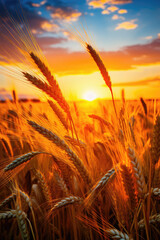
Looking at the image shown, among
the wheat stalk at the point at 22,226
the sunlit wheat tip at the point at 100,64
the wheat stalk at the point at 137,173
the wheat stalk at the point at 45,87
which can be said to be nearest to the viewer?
the wheat stalk at the point at 137,173

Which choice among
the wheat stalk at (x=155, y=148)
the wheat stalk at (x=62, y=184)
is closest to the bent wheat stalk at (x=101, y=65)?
the wheat stalk at (x=155, y=148)

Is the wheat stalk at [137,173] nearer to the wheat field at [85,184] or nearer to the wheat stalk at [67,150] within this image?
the wheat field at [85,184]

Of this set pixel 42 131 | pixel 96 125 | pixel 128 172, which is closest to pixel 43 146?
pixel 42 131

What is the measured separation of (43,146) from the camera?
5.49ft

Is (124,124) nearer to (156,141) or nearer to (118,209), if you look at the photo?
(156,141)

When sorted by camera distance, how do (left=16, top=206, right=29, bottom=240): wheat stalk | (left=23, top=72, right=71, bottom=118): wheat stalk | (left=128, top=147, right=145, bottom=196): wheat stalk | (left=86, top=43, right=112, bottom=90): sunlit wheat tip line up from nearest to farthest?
(left=128, top=147, right=145, bottom=196): wheat stalk
(left=16, top=206, right=29, bottom=240): wheat stalk
(left=23, top=72, right=71, bottom=118): wheat stalk
(left=86, top=43, right=112, bottom=90): sunlit wheat tip

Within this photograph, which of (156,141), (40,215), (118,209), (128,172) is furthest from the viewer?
(40,215)


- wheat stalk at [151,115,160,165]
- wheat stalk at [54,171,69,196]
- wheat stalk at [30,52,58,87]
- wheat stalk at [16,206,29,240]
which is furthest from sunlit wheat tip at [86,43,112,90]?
wheat stalk at [16,206,29,240]

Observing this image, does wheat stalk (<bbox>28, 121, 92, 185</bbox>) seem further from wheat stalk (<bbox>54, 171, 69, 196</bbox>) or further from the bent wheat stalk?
the bent wheat stalk

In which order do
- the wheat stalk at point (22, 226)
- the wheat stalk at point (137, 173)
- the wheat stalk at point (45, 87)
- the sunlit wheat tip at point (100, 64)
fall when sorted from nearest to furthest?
the wheat stalk at point (137, 173) → the wheat stalk at point (22, 226) → the wheat stalk at point (45, 87) → the sunlit wheat tip at point (100, 64)

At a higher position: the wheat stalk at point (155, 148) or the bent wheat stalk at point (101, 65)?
the bent wheat stalk at point (101, 65)

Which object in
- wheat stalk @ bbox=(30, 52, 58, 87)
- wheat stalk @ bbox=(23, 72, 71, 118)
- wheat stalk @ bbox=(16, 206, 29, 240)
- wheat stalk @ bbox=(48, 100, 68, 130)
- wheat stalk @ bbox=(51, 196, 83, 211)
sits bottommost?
wheat stalk @ bbox=(16, 206, 29, 240)

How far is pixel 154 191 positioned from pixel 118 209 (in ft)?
0.98

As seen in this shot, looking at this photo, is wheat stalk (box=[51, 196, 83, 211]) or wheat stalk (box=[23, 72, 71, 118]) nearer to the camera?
wheat stalk (box=[51, 196, 83, 211])
